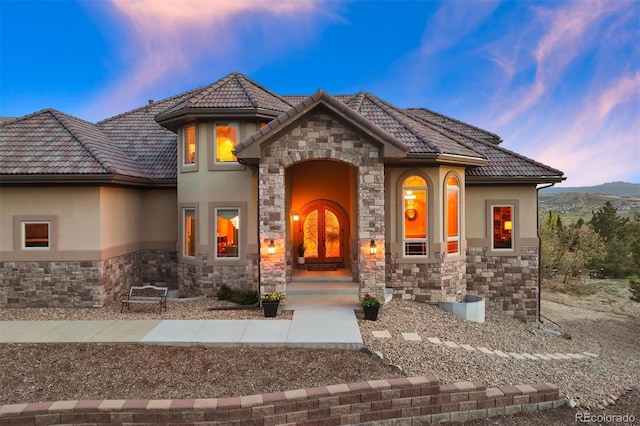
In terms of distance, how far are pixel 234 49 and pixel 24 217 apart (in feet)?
89.6

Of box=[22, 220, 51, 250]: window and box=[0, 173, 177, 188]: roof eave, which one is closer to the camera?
box=[0, 173, 177, 188]: roof eave

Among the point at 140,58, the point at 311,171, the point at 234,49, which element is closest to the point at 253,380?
the point at 311,171

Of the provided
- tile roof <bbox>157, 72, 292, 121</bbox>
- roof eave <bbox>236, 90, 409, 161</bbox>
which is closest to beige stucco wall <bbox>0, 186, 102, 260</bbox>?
tile roof <bbox>157, 72, 292, 121</bbox>

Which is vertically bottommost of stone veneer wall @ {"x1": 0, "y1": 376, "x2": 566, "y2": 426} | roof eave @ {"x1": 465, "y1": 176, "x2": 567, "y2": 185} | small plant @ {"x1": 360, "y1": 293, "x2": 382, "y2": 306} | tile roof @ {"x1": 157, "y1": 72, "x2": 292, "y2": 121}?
stone veneer wall @ {"x1": 0, "y1": 376, "x2": 566, "y2": 426}

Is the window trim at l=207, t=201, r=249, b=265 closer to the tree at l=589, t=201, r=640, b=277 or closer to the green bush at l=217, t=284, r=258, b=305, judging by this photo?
the green bush at l=217, t=284, r=258, b=305

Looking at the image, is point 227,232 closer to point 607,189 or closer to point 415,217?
point 415,217

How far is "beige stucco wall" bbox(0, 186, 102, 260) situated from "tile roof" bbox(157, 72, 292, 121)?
11.7 ft

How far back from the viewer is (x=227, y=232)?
1215 centimetres

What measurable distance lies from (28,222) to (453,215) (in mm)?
12595

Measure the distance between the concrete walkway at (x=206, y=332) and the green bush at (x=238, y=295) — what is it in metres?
1.95

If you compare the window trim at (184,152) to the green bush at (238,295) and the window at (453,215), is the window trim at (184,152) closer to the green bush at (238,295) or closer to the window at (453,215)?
the green bush at (238,295)

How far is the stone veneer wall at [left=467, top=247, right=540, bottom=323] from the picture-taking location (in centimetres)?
1311

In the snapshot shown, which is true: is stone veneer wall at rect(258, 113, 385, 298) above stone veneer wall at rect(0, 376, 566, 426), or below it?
above

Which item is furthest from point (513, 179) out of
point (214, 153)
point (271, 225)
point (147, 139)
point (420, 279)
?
point (147, 139)
